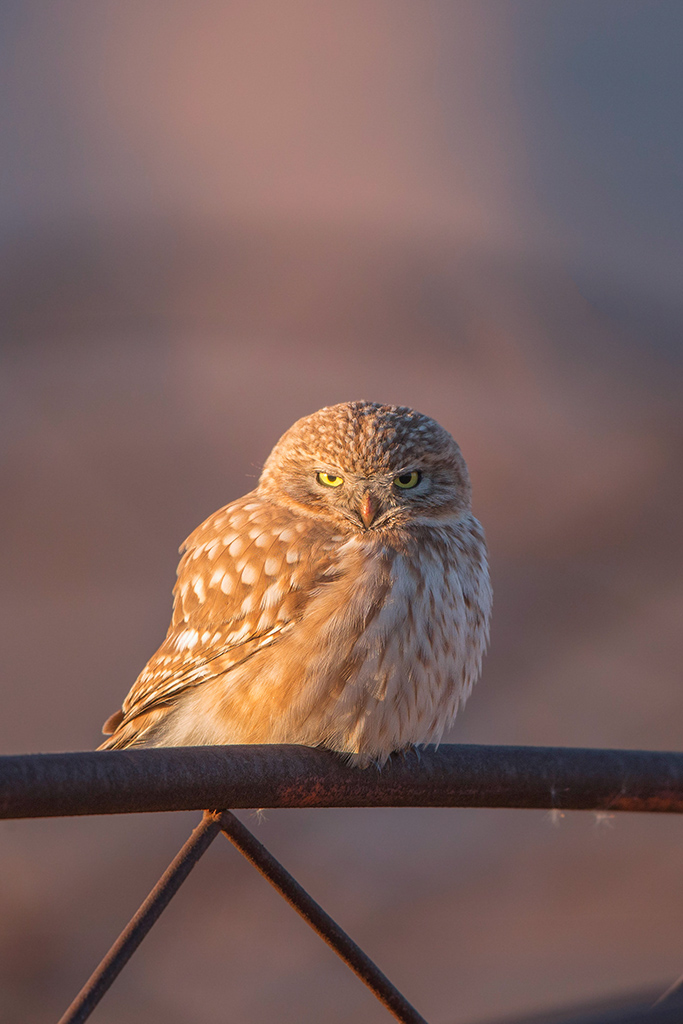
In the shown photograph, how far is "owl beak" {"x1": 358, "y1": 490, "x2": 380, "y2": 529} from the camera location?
156cm

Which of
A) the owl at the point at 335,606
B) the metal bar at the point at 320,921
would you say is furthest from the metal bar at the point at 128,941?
the owl at the point at 335,606

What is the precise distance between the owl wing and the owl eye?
183mm

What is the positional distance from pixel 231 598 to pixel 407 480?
1.27 ft

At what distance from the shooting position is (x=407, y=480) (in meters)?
1.64

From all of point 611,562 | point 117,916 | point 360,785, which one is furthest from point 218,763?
point 611,562

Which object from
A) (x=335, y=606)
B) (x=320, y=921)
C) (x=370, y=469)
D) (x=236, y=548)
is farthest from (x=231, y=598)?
(x=320, y=921)

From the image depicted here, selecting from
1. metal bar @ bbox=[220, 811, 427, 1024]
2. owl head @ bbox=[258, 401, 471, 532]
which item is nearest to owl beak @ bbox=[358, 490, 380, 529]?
owl head @ bbox=[258, 401, 471, 532]

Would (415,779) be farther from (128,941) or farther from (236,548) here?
(236,548)

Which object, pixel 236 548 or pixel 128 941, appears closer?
pixel 128 941

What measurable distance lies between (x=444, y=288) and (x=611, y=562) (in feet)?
4.76

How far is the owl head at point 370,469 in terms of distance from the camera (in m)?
1.59

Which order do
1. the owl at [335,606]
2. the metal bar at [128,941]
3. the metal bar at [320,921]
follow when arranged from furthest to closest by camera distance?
the owl at [335,606], the metal bar at [320,921], the metal bar at [128,941]

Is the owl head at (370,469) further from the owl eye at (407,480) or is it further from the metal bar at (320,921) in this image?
the metal bar at (320,921)

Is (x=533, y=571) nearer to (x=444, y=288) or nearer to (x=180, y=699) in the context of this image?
(x=444, y=288)
